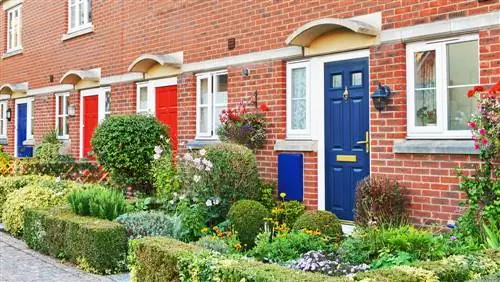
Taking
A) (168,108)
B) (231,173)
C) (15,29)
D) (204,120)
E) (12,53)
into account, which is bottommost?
(231,173)

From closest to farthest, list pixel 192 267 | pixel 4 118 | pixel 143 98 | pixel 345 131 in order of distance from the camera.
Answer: pixel 192 267 → pixel 345 131 → pixel 143 98 → pixel 4 118

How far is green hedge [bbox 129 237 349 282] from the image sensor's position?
177 inches

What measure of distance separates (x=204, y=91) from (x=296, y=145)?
314cm

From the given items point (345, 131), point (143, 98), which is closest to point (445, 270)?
point (345, 131)

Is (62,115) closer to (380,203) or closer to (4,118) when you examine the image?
(4,118)

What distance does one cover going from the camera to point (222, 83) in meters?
11.4

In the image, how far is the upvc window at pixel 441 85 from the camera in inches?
295

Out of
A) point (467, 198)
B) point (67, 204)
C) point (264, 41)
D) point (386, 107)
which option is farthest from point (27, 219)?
point (467, 198)

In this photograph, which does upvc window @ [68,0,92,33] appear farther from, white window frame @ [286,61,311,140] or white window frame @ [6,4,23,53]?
white window frame @ [286,61,311,140]

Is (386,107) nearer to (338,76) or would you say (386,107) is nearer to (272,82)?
(338,76)

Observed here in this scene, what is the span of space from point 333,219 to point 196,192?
2.20 meters

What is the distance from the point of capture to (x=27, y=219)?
8.69 metres

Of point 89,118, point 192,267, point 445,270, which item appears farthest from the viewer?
point 89,118

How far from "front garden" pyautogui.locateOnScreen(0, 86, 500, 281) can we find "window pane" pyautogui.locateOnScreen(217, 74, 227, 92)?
119cm
